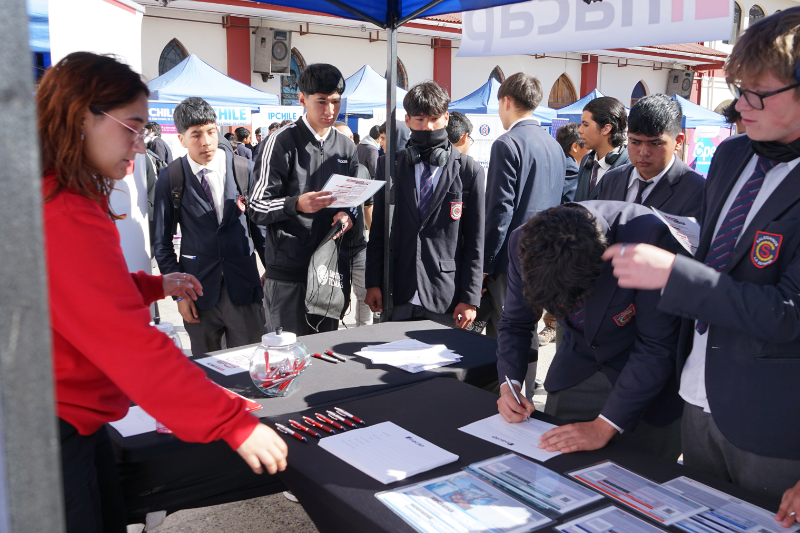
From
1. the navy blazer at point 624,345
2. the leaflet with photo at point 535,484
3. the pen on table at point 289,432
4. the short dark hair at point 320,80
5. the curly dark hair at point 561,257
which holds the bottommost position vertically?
the leaflet with photo at point 535,484

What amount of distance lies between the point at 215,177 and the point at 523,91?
178cm

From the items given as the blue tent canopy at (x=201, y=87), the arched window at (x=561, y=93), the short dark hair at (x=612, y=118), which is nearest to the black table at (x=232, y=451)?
the short dark hair at (x=612, y=118)

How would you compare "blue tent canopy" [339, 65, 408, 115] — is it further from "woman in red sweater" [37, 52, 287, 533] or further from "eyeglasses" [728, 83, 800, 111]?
"woman in red sweater" [37, 52, 287, 533]

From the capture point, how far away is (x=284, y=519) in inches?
94.5

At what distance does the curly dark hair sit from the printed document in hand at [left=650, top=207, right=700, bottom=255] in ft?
0.51

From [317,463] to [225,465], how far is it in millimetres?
444

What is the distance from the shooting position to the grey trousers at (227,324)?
2.93 meters

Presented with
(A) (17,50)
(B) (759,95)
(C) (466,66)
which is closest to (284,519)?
(B) (759,95)

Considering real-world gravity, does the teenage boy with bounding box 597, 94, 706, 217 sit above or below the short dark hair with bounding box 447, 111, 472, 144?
below

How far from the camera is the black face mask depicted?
9.29 ft

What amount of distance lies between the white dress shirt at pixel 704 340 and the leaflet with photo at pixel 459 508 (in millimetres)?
580

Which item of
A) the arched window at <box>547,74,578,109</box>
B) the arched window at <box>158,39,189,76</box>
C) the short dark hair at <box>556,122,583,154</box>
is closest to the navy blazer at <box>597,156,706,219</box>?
the short dark hair at <box>556,122,583,154</box>

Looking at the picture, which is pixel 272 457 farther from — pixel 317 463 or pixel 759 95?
pixel 759 95

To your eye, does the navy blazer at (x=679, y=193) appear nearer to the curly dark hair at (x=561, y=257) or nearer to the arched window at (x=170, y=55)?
the curly dark hair at (x=561, y=257)
